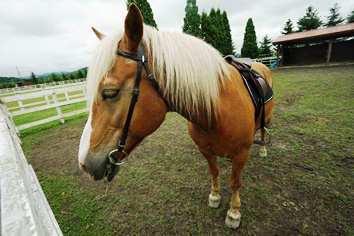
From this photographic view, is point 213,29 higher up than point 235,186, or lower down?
higher up

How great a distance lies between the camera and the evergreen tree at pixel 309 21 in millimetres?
32406

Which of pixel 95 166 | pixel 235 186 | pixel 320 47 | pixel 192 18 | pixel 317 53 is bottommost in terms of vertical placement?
pixel 235 186

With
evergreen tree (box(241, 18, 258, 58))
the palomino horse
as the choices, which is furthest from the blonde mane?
evergreen tree (box(241, 18, 258, 58))

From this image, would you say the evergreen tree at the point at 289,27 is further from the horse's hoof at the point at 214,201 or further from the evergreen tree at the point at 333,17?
the horse's hoof at the point at 214,201

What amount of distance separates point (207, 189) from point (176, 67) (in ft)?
7.06

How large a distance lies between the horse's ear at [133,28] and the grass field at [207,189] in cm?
213

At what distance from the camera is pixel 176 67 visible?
1190 mm

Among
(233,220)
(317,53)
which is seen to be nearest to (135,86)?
(233,220)

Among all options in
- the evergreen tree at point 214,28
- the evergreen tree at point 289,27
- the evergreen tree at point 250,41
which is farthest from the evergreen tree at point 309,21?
the evergreen tree at point 214,28

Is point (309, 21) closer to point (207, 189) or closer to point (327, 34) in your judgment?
point (327, 34)

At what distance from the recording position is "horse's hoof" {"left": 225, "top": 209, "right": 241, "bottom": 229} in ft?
6.51

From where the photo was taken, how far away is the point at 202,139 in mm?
1765

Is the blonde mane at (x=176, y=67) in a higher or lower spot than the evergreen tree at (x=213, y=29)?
lower

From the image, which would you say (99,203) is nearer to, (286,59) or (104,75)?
(104,75)
